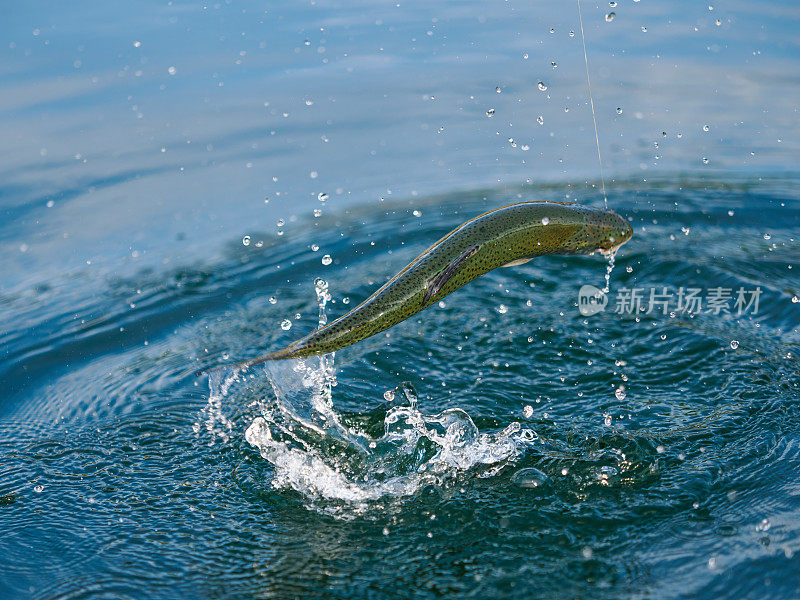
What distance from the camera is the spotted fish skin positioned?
3885 millimetres

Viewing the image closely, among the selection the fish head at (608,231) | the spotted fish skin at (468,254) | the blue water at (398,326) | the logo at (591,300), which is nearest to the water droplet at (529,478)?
the blue water at (398,326)

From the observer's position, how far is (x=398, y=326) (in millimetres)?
6141

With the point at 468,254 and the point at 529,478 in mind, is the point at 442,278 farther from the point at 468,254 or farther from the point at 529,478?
the point at 529,478

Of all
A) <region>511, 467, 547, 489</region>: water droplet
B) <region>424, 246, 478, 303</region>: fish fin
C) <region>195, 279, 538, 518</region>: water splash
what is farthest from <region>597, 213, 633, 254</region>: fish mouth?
<region>511, 467, 547, 489</region>: water droplet

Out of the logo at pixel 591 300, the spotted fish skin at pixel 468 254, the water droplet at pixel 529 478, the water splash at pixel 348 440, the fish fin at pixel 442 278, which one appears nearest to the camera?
the spotted fish skin at pixel 468 254

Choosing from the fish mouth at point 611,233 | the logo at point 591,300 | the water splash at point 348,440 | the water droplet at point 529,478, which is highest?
the fish mouth at point 611,233

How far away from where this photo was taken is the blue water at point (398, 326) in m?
3.97

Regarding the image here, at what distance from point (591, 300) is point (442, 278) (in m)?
2.46

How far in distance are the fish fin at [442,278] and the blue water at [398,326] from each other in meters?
0.96

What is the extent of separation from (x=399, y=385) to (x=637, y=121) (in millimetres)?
5249

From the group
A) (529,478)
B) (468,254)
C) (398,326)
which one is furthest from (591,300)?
(468,254)

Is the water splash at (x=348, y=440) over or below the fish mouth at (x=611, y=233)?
below

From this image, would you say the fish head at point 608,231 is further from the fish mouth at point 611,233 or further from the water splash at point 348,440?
the water splash at point 348,440

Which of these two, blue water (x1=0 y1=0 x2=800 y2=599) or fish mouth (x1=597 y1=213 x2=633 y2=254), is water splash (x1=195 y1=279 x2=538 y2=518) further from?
fish mouth (x1=597 y1=213 x2=633 y2=254)
